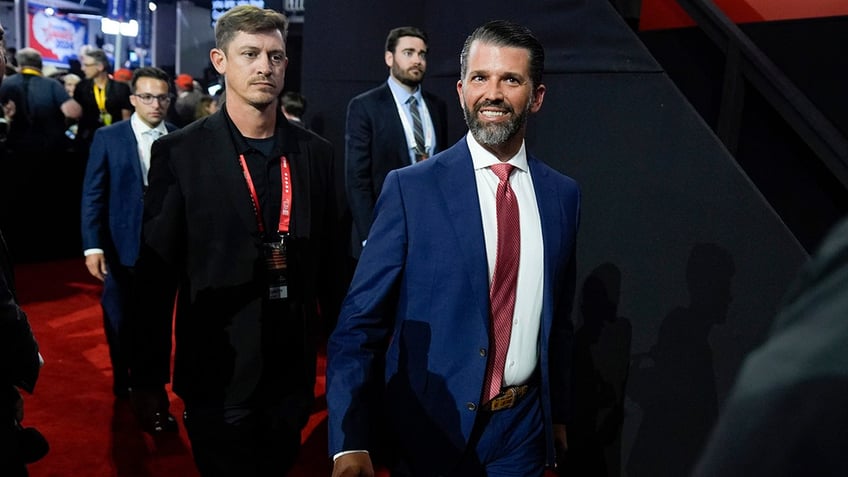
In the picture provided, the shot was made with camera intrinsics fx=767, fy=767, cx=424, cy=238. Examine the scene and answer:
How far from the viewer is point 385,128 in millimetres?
4902

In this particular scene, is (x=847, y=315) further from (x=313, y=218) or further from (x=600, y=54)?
(x=600, y=54)

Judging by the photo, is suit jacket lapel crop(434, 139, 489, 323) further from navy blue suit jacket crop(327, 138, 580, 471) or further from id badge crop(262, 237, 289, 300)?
id badge crop(262, 237, 289, 300)

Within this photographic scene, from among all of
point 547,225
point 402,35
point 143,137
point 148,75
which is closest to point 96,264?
point 143,137

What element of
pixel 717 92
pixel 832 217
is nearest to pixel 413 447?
pixel 832 217

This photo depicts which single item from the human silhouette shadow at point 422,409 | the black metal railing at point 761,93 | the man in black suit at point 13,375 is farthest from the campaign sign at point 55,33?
the human silhouette shadow at point 422,409

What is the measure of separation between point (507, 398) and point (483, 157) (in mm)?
696

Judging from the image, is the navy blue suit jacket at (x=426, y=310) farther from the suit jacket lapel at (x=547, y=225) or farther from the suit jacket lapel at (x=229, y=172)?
A: the suit jacket lapel at (x=229, y=172)

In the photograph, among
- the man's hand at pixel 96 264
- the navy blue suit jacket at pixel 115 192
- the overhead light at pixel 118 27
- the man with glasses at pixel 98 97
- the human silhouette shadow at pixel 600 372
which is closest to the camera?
the human silhouette shadow at pixel 600 372

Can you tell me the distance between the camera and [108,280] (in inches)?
187

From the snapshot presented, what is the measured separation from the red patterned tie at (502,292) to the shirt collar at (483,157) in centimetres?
10

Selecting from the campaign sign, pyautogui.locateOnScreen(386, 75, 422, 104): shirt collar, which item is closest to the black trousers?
pyautogui.locateOnScreen(386, 75, 422, 104): shirt collar

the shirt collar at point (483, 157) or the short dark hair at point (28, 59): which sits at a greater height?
the short dark hair at point (28, 59)

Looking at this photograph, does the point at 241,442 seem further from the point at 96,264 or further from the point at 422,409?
the point at 96,264

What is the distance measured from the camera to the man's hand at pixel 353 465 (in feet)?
6.35
